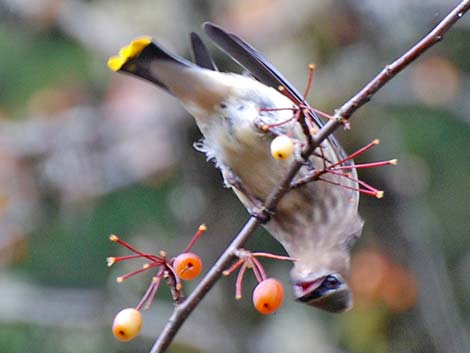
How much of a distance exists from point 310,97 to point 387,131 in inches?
18.5

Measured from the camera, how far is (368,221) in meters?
5.19

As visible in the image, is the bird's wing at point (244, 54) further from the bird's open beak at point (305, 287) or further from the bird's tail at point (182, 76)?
the bird's open beak at point (305, 287)

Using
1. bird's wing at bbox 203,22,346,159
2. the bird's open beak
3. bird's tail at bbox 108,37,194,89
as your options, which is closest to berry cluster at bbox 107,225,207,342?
the bird's open beak

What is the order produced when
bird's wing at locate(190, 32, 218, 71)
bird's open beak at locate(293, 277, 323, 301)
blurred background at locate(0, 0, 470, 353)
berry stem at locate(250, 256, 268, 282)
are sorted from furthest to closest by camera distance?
blurred background at locate(0, 0, 470, 353), bird's wing at locate(190, 32, 218, 71), bird's open beak at locate(293, 277, 323, 301), berry stem at locate(250, 256, 268, 282)

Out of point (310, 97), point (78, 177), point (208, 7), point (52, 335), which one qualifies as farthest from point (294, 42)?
point (52, 335)

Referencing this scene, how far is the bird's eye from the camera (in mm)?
2699

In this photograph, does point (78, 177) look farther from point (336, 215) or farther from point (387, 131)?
point (336, 215)

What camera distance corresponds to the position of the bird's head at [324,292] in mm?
2652

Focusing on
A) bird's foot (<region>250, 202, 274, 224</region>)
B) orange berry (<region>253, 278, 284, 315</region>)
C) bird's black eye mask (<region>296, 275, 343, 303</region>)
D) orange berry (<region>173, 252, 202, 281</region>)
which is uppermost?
bird's foot (<region>250, 202, 274, 224</region>)

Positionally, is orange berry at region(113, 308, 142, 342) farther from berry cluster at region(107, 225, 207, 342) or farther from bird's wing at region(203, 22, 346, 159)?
bird's wing at region(203, 22, 346, 159)

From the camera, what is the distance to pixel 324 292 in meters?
2.67

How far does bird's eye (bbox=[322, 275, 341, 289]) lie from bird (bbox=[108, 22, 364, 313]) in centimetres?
3

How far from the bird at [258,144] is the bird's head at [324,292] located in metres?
0.04

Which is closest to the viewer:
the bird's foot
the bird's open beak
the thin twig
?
the thin twig
